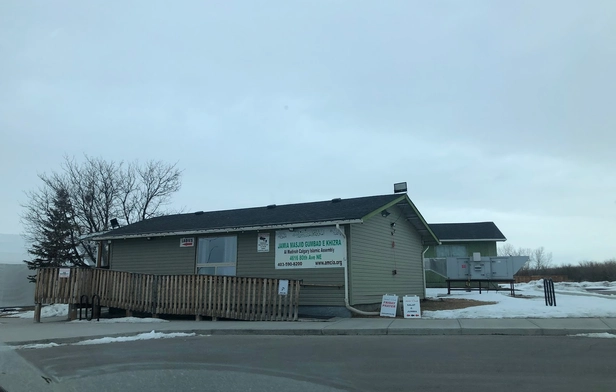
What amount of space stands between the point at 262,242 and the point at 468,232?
21.2m

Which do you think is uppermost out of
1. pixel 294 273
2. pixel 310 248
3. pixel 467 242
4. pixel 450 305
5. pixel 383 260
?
pixel 467 242

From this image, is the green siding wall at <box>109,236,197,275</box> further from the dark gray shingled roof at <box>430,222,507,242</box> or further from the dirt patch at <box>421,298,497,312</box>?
the dark gray shingled roof at <box>430,222,507,242</box>

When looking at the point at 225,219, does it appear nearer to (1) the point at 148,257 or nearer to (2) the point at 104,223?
(1) the point at 148,257

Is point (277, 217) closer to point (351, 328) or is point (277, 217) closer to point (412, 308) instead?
point (412, 308)

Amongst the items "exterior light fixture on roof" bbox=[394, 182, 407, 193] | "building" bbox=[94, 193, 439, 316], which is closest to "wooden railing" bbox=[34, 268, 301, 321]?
"building" bbox=[94, 193, 439, 316]

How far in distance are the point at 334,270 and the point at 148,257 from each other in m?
8.11

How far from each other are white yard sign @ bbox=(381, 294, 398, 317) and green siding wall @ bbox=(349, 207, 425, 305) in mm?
902

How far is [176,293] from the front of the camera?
1608cm

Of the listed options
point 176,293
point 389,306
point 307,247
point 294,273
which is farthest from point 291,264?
point 176,293

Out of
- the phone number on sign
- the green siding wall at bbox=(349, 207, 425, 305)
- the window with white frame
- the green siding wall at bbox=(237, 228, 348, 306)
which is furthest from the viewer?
the window with white frame

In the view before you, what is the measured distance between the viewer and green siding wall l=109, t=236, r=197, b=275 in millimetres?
18391

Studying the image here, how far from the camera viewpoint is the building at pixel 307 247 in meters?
15.4

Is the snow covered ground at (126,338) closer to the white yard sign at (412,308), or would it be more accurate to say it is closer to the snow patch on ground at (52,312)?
the white yard sign at (412,308)

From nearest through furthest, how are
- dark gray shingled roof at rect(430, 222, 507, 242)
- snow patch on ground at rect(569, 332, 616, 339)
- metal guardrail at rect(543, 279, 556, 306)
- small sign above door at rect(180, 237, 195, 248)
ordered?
snow patch on ground at rect(569, 332, 616, 339), metal guardrail at rect(543, 279, 556, 306), small sign above door at rect(180, 237, 195, 248), dark gray shingled roof at rect(430, 222, 507, 242)
